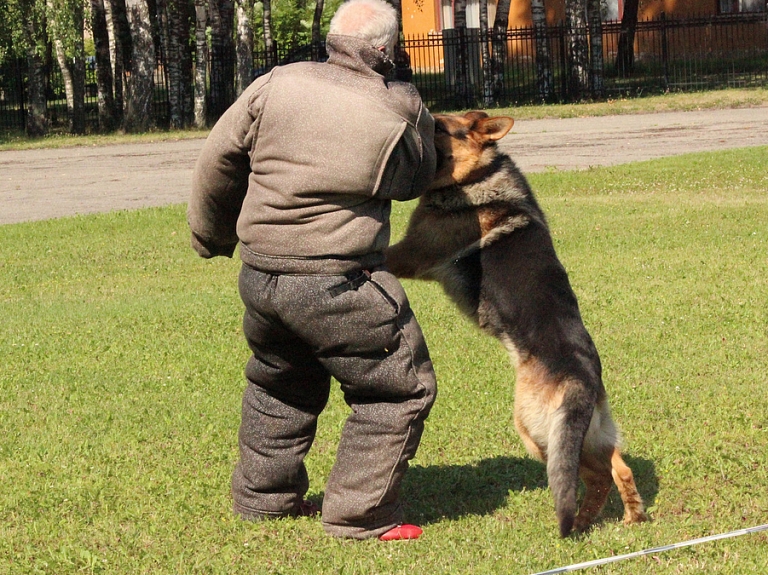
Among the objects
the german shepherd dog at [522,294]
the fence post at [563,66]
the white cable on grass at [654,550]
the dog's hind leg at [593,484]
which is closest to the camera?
the white cable on grass at [654,550]

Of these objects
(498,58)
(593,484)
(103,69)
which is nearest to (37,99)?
(103,69)

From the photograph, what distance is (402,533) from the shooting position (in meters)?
Result: 4.50

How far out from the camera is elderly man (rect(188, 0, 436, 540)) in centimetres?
397

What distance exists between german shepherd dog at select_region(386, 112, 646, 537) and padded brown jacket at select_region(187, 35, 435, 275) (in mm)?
691

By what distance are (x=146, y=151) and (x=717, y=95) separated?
15506 mm

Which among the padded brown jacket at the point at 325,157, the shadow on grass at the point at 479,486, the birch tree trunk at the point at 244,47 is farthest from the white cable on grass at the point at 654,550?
the birch tree trunk at the point at 244,47

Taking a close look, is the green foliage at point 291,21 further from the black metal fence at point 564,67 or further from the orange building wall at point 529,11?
the black metal fence at point 564,67

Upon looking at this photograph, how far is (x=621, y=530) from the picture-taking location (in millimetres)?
4551

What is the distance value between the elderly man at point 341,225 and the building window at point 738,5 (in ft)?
131

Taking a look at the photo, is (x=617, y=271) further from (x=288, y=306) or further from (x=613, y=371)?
(x=288, y=306)

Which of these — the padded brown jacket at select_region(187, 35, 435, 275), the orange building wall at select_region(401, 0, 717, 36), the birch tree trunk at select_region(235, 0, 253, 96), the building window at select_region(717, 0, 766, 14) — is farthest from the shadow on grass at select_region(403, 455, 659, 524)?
the building window at select_region(717, 0, 766, 14)

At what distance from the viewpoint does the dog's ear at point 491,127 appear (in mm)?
5074

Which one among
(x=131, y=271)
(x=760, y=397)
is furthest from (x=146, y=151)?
(x=760, y=397)

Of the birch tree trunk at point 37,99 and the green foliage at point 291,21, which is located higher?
the green foliage at point 291,21
